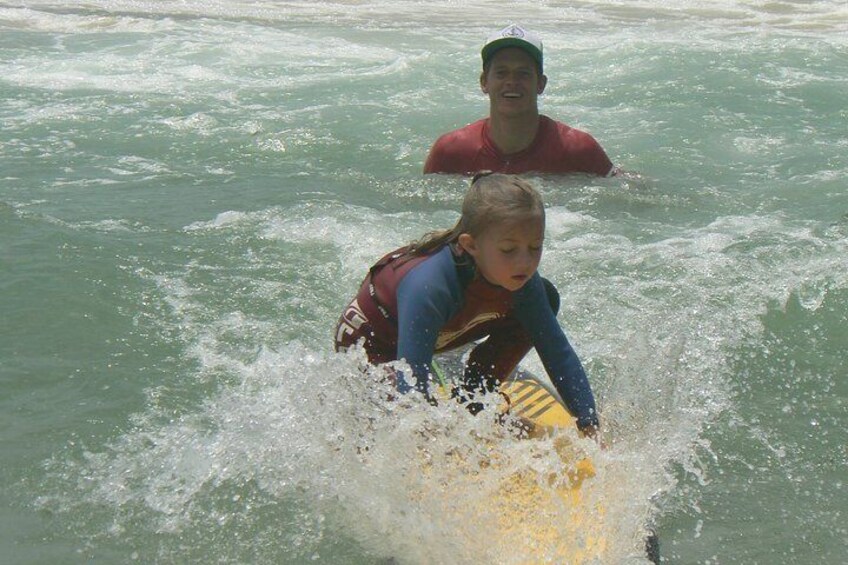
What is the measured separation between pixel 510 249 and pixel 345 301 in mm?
2301

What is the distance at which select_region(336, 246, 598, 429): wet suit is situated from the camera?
3.32 metres

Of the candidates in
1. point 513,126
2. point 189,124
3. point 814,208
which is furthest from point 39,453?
point 189,124

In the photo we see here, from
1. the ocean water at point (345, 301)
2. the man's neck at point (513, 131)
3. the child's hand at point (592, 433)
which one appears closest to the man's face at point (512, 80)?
the man's neck at point (513, 131)

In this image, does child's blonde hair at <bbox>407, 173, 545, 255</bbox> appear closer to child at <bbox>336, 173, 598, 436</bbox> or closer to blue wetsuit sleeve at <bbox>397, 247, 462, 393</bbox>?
child at <bbox>336, 173, 598, 436</bbox>

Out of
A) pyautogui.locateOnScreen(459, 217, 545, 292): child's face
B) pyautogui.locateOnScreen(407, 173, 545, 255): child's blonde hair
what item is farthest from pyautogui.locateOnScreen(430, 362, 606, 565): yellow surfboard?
pyautogui.locateOnScreen(407, 173, 545, 255): child's blonde hair

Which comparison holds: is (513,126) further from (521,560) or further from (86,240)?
(521,560)

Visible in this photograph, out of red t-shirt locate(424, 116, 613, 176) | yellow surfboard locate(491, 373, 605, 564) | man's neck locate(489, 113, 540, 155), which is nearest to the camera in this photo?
yellow surfboard locate(491, 373, 605, 564)

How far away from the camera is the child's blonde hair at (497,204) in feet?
10.8

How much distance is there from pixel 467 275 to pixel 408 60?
8.69m

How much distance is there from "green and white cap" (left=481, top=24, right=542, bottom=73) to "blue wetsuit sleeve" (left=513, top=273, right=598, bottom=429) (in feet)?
9.07

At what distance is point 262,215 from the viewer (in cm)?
672

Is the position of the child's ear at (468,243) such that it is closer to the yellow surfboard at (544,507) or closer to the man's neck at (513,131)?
the yellow surfboard at (544,507)

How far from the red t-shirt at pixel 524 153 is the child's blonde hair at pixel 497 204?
125 inches

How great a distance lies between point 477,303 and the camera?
354cm
